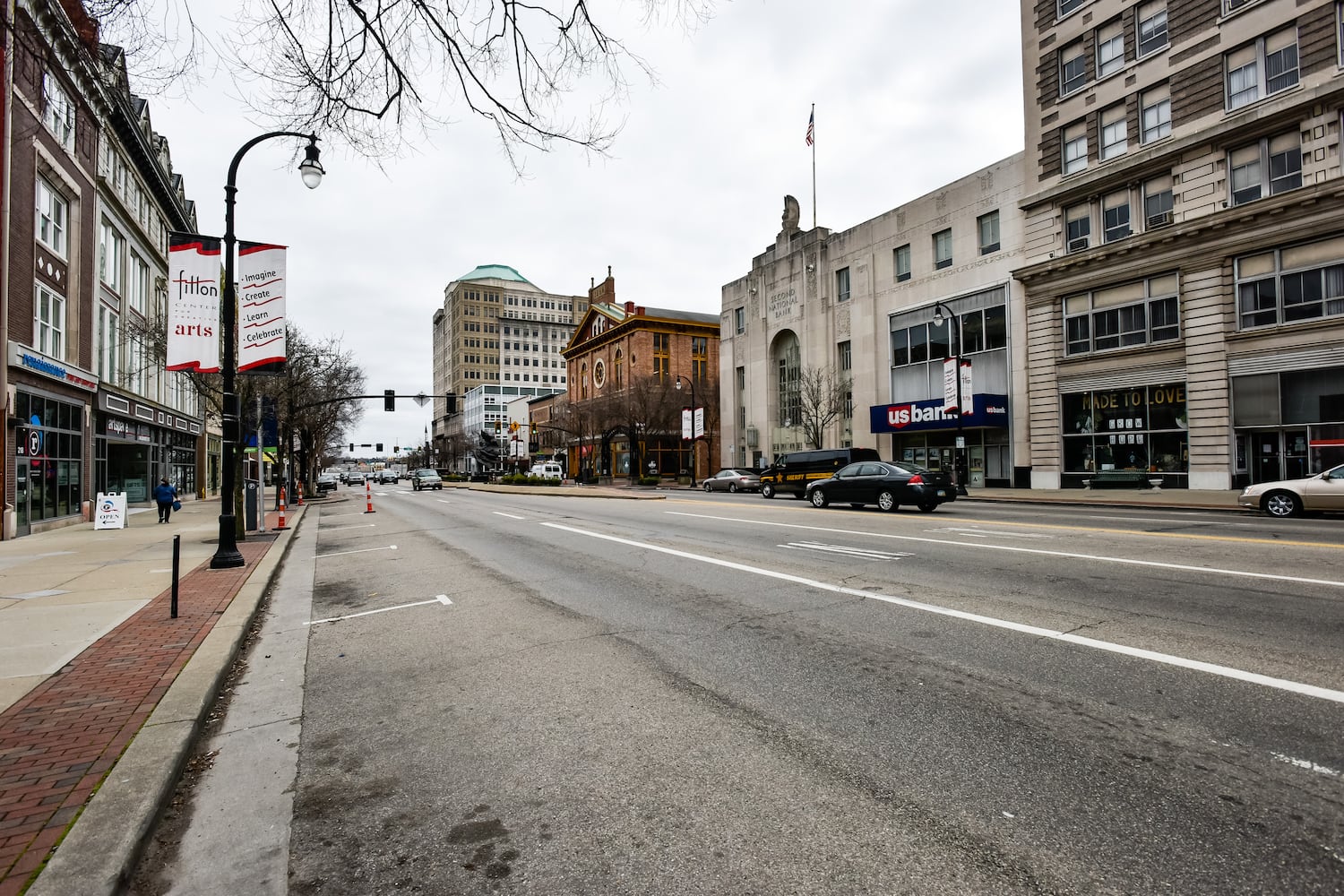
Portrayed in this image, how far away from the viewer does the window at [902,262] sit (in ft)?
128

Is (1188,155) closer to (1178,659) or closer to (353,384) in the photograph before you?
(1178,659)

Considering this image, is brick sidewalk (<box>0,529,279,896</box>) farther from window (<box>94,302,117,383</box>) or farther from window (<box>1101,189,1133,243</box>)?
window (<box>1101,189,1133,243</box>)

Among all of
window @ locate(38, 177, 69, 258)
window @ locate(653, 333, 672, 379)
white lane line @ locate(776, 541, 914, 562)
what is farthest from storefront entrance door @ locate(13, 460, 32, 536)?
window @ locate(653, 333, 672, 379)

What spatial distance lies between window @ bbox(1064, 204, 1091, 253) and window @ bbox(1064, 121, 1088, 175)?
70.5 inches

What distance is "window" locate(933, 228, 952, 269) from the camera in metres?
36.6

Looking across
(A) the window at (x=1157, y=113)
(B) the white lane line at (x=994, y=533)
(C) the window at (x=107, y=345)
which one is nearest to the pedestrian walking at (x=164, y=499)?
(C) the window at (x=107, y=345)

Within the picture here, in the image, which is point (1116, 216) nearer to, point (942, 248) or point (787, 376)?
point (942, 248)

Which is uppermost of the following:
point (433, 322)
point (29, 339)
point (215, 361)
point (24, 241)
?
point (433, 322)

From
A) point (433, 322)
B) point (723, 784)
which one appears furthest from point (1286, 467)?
point (433, 322)

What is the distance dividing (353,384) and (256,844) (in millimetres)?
43588

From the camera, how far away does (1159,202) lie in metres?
26.8

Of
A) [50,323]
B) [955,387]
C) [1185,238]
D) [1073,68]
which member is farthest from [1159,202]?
[50,323]

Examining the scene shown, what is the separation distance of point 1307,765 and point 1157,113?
32.1m

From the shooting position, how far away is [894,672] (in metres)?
4.97
